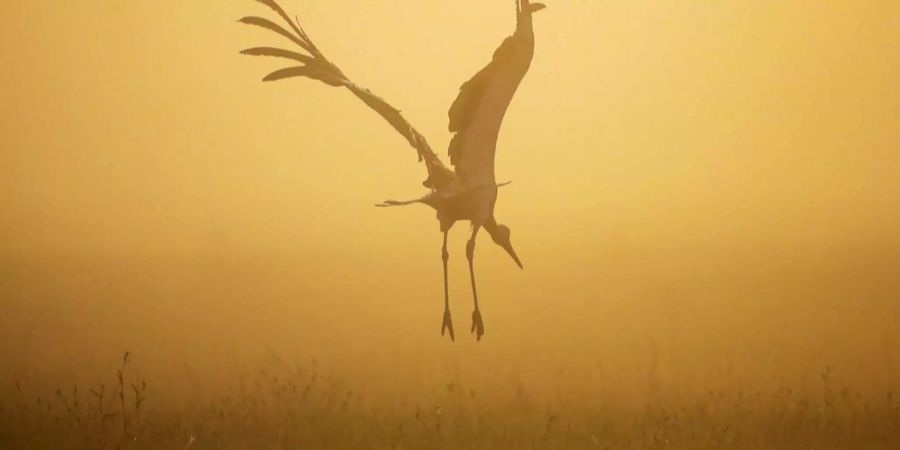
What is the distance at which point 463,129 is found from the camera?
231 cm

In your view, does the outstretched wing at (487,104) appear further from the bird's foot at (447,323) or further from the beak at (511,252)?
the bird's foot at (447,323)

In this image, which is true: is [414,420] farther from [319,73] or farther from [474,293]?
[319,73]

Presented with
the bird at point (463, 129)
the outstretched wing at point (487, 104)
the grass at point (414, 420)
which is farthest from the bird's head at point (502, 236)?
the grass at point (414, 420)

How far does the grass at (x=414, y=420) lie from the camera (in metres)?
2.30

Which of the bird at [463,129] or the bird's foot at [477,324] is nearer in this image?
the bird at [463,129]

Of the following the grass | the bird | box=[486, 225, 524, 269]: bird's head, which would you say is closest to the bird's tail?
the bird

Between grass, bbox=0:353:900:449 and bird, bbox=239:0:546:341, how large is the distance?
247 mm

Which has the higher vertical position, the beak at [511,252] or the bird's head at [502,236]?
the bird's head at [502,236]

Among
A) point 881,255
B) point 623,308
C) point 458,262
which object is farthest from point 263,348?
point 881,255

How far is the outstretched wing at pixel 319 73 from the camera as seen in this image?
2.26 meters

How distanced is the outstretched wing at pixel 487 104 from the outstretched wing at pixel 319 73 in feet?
0.20

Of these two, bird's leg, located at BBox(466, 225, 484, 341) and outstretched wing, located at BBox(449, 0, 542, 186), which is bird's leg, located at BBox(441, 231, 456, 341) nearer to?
bird's leg, located at BBox(466, 225, 484, 341)

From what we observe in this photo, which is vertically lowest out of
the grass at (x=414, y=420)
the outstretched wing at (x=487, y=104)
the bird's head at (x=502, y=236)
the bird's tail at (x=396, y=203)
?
the grass at (x=414, y=420)

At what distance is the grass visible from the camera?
90.7 inches
